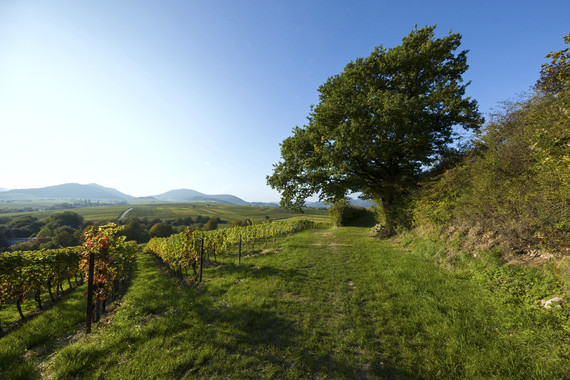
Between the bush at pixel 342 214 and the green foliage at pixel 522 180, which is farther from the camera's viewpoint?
the bush at pixel 342 214

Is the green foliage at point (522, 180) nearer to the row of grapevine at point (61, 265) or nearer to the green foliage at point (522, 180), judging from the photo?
the green foliage at point (522, 180)

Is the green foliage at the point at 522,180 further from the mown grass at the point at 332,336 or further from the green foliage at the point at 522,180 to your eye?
the mown grass at the point at 332,336

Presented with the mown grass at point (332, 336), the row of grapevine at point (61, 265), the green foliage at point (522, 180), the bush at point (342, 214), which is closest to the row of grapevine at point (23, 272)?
the row of grapevine at point (61, 265)

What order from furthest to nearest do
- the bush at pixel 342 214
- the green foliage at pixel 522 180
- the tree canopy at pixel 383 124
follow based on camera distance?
the bush at pixel 342 214 → the tree canopy at pixel 383 124 → the green foliage at pixel 522 180

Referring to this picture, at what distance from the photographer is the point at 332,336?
475 centimetres

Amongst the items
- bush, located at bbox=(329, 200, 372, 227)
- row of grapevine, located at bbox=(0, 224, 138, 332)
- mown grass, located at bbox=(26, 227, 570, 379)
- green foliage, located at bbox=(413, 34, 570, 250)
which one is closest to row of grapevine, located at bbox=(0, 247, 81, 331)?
row of grapevine, located at bbox=(0, 224, 138, 332)

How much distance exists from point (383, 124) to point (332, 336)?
1365cm

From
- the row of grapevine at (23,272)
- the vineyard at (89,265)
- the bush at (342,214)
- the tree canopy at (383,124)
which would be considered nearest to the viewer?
the vineyard at (89,265)

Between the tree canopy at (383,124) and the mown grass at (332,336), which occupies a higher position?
the tree canopy at (383,124)

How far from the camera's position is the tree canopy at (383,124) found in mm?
13766

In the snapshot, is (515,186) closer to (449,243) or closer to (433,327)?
(449,243)

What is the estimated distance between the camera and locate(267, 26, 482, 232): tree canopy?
13.8m

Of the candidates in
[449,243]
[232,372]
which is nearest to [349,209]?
[449,243]

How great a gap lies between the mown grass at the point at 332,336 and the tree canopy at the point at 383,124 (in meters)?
9.61
